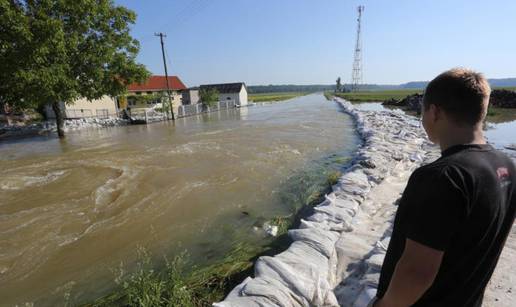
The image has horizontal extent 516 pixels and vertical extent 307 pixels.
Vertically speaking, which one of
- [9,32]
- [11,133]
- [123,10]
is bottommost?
[11,133]

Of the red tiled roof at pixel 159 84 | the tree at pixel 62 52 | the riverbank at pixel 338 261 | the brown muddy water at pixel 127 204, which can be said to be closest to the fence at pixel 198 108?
the red tiled roof at pixel 159 84

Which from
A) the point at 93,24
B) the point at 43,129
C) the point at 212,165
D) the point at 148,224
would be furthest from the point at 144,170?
the point at 43,129

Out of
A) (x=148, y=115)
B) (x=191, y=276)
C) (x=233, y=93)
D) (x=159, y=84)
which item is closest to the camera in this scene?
(x=191, y=276)

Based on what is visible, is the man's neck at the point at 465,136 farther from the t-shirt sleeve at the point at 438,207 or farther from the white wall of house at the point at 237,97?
the white wall of house at the point at 237,97

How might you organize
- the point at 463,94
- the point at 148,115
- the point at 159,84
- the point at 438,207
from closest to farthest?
the point at 438,207 < the point at 463,94 < the point at 148,115 < the point at 159,84

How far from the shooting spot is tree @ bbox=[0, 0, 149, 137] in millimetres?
11648

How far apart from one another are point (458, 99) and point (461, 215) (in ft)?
1.28

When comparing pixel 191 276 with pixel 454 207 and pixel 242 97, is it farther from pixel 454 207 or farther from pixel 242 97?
pixel 242 97

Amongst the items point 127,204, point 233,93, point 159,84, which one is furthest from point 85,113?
point 233,93

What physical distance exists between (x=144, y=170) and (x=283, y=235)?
5066 mm

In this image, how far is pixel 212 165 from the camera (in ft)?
26.4

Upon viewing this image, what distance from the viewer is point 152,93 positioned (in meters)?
32.6

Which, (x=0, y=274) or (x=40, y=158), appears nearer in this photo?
(x=0, y=274)

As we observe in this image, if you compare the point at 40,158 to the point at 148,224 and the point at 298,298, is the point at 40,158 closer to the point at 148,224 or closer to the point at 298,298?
the point at 148,224
